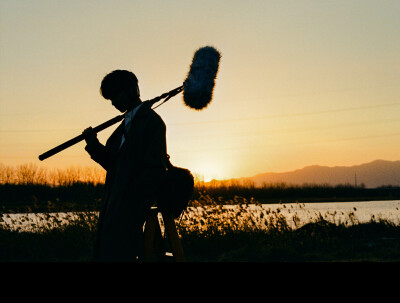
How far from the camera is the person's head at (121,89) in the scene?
13.4ft

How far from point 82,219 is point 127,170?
1064 cm

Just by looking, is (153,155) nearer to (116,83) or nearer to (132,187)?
(132,187)

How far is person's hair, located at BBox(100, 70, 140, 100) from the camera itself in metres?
4.10

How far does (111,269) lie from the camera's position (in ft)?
5.52

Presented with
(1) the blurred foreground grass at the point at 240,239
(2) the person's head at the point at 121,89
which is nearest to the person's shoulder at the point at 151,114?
(2) the person's head at the point at 121,89

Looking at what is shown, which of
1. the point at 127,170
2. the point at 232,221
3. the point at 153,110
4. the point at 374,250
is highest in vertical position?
the point at 153,110

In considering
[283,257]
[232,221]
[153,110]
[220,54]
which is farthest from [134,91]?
[232,221]

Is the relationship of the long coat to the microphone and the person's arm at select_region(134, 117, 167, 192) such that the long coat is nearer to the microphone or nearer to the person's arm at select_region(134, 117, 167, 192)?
the person's arm at select_region(134, 117, 167, 192)

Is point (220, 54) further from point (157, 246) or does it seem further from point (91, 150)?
point (157, 246)

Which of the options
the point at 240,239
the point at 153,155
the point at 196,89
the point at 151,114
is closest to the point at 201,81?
the point at 196,89

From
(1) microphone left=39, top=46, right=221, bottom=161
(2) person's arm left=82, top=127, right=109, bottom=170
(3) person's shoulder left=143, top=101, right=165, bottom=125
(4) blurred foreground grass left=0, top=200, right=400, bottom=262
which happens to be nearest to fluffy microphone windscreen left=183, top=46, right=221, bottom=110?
(1) microphone left=39, top=46, right=221, bottom=161

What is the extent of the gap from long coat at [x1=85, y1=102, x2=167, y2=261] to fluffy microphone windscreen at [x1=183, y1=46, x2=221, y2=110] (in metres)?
0.44

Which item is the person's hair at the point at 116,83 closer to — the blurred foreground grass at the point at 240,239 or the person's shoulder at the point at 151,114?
the person's shoulder at the point at 151,114

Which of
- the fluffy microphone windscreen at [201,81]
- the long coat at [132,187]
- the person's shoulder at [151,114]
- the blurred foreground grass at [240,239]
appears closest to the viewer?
the long coat at [132,187]
